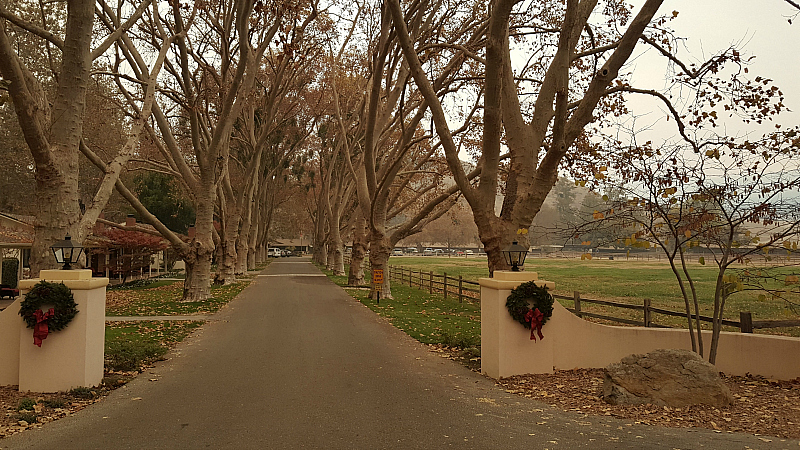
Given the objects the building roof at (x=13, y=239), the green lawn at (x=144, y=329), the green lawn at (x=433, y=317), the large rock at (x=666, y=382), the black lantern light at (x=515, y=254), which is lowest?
the green lawn at (x=433, y=317)

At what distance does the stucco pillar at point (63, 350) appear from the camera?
301 inches

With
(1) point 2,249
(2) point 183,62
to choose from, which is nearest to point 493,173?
(2) point 183,62

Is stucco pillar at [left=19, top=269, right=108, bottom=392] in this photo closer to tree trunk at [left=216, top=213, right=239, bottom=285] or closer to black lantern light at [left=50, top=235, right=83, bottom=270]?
black lantern light at [left=50, top=235, right=83, bottom=270]

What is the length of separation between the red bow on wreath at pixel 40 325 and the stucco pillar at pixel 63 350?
205mm

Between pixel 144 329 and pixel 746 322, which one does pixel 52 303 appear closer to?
pixel 144 329

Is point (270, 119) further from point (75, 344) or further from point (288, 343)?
point (75, 344)

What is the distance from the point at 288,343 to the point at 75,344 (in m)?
5.10

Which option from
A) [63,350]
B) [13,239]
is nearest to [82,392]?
[63,350]

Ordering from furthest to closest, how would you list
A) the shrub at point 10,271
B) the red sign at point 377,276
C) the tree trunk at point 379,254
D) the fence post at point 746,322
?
the shrub at point 10,271 → the tree trunk at point 379,254 → the red sign at point 377,276 → the fence post at point 746,322

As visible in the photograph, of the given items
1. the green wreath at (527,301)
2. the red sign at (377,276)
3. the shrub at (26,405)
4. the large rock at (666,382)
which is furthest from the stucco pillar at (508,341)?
the red sign at (377,276)

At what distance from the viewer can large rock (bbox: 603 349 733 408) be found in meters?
6.99

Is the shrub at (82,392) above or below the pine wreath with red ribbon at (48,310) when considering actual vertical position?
below

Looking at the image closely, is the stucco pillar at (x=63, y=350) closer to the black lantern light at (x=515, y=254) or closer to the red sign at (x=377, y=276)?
the black lantern light at (x=515, y=254)

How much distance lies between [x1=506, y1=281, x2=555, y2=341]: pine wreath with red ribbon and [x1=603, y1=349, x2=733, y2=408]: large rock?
4.53 ft
